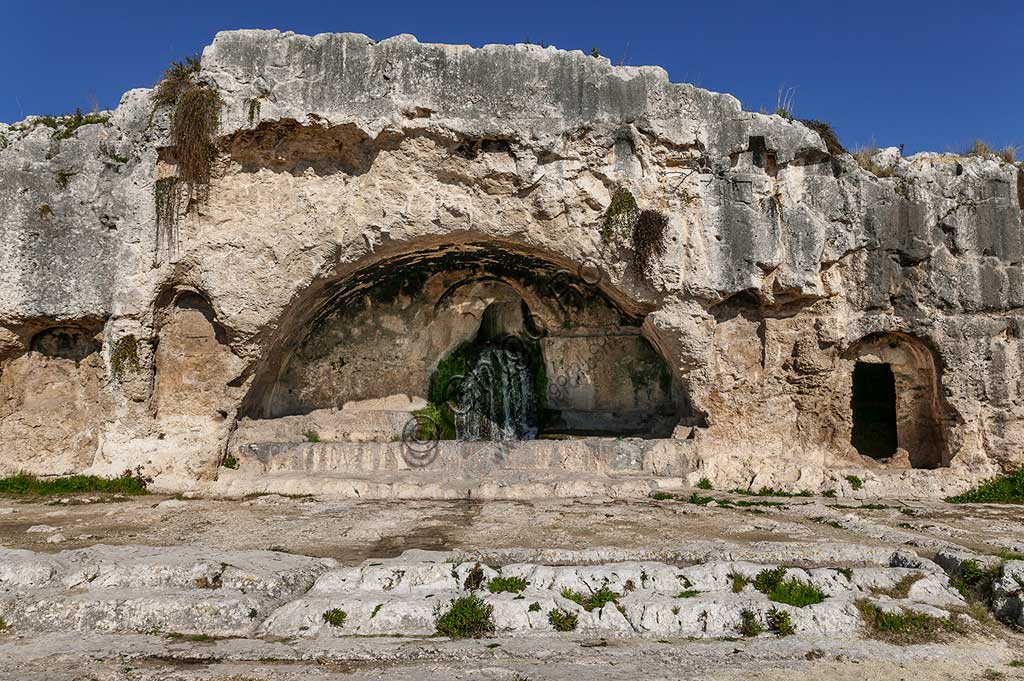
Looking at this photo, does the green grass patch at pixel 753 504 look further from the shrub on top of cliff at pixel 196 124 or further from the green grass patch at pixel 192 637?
the shrub on top of cliff at pixel 196 124

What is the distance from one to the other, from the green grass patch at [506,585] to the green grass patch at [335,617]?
3.27 feet

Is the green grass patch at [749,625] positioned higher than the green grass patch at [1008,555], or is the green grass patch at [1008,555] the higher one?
the green grass patch at [1008,555]

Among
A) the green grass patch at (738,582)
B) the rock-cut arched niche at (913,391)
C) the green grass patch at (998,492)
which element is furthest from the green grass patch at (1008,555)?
the rock-cut arched niche at (913,391)

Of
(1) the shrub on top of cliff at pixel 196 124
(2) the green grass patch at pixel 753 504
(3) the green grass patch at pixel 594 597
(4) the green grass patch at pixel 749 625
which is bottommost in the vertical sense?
(4) the green grass patch at pixel 749 625

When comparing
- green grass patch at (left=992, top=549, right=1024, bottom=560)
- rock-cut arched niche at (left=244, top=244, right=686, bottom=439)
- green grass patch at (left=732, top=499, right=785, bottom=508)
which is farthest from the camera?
rock-cut arched niche at (left=244, top=244, right=686, bottom=439)

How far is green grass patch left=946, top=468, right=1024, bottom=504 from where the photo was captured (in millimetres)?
10047

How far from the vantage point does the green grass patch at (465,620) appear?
15.1 ft

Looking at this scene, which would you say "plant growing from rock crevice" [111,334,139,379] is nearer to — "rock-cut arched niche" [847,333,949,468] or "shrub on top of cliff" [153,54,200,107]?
"shrub on top of cliff" [153,54,200,107]

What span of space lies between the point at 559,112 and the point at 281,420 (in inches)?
254

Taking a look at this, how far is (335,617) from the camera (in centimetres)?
468

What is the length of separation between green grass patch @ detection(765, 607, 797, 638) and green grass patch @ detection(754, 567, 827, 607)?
19 cm

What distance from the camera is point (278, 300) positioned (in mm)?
10516

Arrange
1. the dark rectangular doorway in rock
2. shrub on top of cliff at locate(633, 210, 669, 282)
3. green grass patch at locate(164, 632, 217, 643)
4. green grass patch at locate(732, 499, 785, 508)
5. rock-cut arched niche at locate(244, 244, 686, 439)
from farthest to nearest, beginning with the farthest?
1. the dark rectangular doorway in rock
2. rock-cut arched niche at locate(244, 244, 686, 439)
3. shrub on top of cliff at locate(633, 210, 669, 282)
4. green grass patch at locate(732, 499, 785, 508)
5. green grass patch at locate(164, 632, 217, 643)

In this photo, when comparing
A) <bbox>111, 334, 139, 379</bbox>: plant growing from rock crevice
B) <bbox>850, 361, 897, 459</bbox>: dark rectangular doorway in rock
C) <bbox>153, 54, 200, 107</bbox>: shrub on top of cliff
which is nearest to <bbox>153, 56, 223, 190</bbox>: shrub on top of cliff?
<bbox>153, 54, 200, 107</bbox>: shrub on top of cliff
